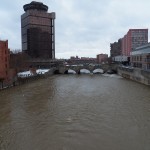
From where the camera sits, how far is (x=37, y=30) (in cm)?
16900

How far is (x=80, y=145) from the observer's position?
66.3ft

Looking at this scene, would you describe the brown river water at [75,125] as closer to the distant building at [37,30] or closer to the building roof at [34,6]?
the distant building at [37,30]

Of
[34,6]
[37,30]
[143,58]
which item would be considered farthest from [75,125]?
[34,6]

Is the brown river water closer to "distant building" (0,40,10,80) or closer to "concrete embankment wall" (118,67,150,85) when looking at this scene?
"distant building" (0,40,10,80)

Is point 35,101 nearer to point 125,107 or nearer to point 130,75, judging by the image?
point 125,107

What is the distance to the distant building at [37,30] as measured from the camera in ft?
558

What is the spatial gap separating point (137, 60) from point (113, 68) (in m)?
20.0

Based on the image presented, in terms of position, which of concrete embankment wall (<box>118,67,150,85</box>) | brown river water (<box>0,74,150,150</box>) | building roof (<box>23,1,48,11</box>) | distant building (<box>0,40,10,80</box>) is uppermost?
building roof (<box>23,1,48,11</box>)

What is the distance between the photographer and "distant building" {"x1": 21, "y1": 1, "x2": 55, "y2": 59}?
170125mm

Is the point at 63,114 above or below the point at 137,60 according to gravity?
below

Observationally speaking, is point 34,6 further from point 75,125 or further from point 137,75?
point 75,125

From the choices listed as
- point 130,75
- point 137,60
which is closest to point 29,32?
point 137,60

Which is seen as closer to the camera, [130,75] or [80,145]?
[80,145]

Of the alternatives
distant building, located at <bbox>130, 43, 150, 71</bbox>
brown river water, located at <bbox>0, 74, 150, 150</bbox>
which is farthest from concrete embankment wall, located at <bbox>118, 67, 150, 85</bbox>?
brown river water, located at <bbox>0, 74, 150, 150</bbox>
